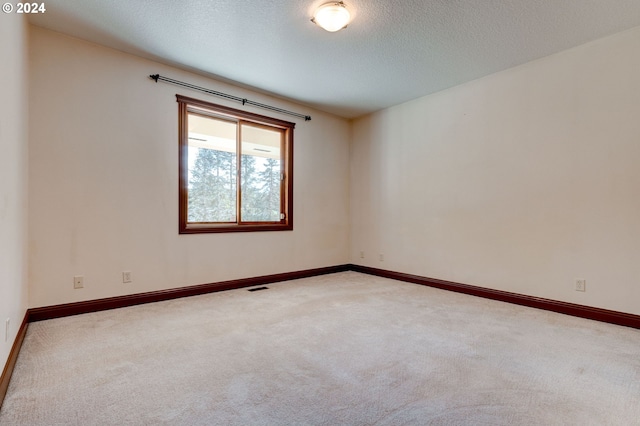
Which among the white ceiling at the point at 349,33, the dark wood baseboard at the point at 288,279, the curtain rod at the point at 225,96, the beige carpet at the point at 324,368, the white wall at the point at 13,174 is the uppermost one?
the white ceiling at the point at 349,33

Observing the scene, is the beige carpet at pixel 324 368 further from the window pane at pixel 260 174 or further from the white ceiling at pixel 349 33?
the white ceiling at pixel 349 33

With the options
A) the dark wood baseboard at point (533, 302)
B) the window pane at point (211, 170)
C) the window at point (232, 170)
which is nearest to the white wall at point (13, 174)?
the window at point (232, 170)

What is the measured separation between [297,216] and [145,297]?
221cm

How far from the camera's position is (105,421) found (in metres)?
1.39

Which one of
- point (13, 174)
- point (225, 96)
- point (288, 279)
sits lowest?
point (288, 279)

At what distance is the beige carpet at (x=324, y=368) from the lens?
1.46 meters

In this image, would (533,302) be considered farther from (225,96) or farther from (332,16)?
(225,96)

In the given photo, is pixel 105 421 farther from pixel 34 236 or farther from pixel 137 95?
pixel 137 95

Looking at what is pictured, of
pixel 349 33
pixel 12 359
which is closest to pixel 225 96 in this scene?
pixel 349 33

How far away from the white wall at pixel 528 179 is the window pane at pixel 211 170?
2.28 meters

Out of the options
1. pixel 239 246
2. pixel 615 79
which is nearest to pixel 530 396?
pixel 615 79

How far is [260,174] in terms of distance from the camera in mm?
4355

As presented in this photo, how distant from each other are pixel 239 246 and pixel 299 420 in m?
2.83

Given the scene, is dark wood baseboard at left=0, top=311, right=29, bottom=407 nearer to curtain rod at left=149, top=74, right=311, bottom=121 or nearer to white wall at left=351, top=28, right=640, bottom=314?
curtain rod at left=149, top=74, right=311, bottom=121
